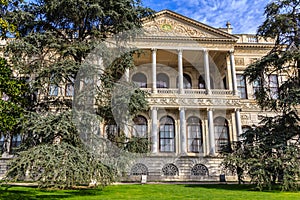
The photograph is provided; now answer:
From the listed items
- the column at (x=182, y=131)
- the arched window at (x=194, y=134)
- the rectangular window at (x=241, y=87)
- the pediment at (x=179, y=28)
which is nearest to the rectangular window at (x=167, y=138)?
the arched window at (x=194, y=134)

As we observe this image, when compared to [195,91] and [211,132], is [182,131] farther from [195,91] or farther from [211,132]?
[195,91]

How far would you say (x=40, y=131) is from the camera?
790 centimetres

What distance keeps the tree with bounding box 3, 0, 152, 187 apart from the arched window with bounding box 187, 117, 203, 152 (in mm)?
12760

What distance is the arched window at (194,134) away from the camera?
74.5 feet

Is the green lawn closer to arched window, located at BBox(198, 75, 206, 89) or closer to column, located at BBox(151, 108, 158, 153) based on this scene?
column, located at BBox(151, 108, 158, 153)

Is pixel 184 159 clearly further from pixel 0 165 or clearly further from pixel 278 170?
pixel 0 165

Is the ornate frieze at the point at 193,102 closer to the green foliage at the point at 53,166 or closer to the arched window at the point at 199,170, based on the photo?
the arched window at the point at 199,170

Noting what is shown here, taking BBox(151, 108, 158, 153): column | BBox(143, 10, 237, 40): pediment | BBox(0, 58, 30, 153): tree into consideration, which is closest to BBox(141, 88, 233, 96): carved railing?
BBox(151, 108, 158, 153): column

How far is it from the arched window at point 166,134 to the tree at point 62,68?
12022mm

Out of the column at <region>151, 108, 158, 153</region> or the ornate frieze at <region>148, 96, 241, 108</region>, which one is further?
the ornate frieze at <region>148, 96, 241, 108</region>

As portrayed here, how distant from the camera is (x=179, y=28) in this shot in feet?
77.2

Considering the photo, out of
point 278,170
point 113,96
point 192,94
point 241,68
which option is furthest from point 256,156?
point 241,68

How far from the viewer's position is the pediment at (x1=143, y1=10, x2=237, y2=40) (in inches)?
908

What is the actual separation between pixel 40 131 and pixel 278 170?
8.53 m
